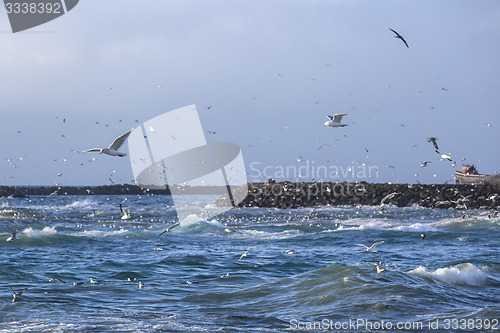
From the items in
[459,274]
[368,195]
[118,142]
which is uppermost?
[118,142]

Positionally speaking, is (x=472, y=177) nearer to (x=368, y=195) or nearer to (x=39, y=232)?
(x=368, y=195)

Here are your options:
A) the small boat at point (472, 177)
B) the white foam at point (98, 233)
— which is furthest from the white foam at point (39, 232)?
the small boat at point (472, 177)

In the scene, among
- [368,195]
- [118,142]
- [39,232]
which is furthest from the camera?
[368,195]

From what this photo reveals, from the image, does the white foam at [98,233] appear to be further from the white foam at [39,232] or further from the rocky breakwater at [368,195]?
the rocky breakwater at [368,195]

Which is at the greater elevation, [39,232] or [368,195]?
[39,232]

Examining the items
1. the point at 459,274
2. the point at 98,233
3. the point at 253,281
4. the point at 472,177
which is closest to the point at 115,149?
the point at 253,281

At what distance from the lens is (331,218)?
3203 centimetres

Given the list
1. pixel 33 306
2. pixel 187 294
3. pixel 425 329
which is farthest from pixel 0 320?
pixel 425 329

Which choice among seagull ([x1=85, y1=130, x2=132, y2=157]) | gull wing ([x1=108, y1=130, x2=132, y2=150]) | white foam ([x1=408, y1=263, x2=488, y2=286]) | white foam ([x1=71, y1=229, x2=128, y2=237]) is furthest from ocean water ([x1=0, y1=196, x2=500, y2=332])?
gull wing ([x1=108, y1=130, x2=132, y2=150])

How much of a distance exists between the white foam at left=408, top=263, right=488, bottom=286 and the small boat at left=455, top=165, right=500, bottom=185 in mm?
47754

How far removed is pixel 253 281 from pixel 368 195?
33248mm

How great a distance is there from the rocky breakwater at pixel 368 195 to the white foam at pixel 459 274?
79.7 ft

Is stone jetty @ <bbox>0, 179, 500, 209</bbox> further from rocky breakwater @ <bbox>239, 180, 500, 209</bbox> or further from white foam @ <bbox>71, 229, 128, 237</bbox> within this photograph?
white foam @ <bbox>71, 229, 128, 237</bbox>

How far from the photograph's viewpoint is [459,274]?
1371cm
